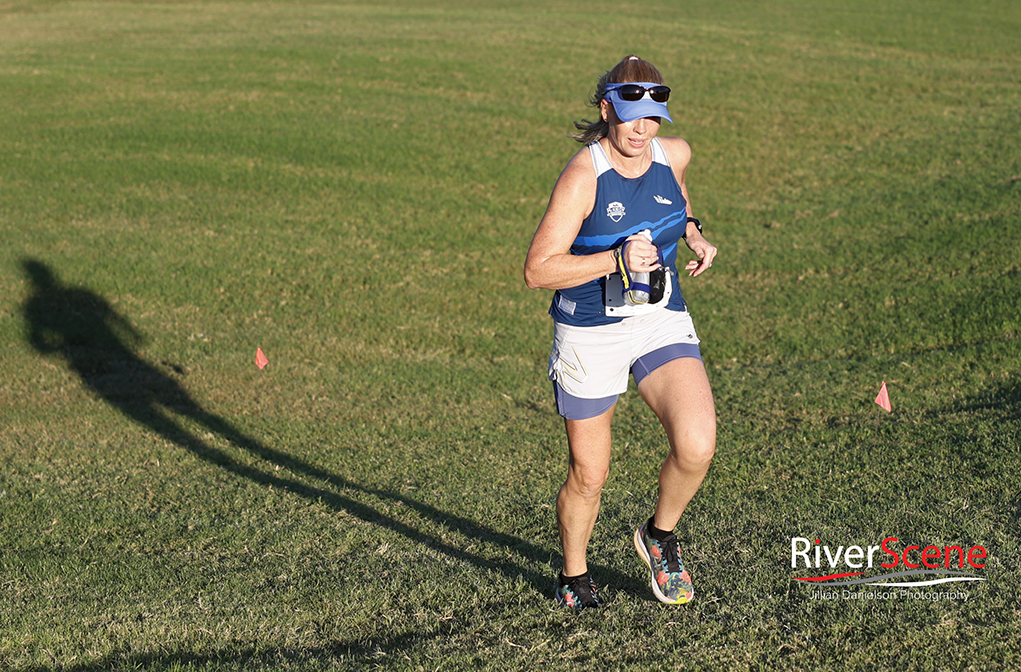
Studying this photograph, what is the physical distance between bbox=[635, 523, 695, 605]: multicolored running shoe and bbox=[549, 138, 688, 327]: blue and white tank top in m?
1.17

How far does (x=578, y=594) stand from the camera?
5.32 metres

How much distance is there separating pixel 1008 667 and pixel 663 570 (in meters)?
1.57

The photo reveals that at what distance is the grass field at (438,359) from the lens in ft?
17.4

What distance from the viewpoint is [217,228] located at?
1552cm

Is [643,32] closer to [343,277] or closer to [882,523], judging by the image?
[343,277]

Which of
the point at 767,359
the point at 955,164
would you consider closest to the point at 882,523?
the point at 767,359

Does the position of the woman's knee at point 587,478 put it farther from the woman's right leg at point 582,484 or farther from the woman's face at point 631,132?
the woman's face at point 631,132

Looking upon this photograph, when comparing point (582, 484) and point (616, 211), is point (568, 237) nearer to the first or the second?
point (616, 211)

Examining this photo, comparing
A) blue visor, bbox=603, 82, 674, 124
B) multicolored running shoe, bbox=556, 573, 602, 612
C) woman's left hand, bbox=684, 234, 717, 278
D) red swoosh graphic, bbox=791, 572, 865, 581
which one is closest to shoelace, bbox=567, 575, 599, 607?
multicolored running shoe, bbox=556, 573, 602, 612

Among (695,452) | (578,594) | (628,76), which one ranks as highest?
(628,76)

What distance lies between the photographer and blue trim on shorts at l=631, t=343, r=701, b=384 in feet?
16.6

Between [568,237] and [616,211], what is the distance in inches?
10.3

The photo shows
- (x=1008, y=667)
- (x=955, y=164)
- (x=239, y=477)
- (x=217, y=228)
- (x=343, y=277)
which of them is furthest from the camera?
(x=955, y=164)

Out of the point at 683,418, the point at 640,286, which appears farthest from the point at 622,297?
the point at 683,418
